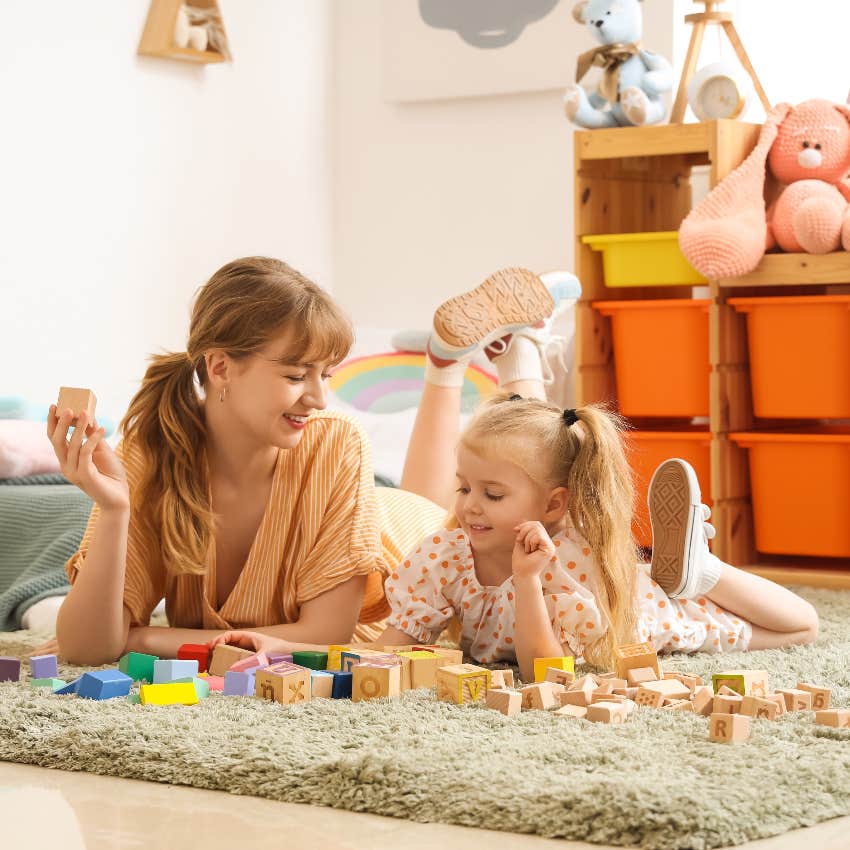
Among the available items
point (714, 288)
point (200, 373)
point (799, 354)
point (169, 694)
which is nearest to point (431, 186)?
point (714, 288)

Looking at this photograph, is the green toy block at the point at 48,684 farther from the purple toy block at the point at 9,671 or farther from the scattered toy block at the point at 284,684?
the scattered toy block at the point at 284,684

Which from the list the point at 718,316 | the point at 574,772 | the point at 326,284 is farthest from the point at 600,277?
the point at 574,772

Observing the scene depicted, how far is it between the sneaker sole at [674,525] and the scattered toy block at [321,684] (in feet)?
1.49

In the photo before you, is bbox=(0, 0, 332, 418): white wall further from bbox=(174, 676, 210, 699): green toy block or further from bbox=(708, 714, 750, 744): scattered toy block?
bbox=(708, 714, 750, 744): scattered toy block

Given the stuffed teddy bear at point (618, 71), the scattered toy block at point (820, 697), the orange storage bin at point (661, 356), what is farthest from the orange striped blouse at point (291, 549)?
the stuffed teddy bear at point (618, 71)

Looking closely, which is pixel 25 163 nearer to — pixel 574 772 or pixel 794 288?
pixel 794 288

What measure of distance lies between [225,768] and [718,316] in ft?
5.96

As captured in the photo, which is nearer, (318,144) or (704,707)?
(704,707)

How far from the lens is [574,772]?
1.16 metres

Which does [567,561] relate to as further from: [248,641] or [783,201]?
[783,201]

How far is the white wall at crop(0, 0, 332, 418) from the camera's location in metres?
3.10

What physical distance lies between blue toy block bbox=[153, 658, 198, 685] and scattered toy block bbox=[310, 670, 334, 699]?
0.48ft

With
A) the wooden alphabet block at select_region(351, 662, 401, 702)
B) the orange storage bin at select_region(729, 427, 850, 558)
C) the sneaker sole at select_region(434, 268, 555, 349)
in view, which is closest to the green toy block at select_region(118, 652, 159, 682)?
the wooden alphabet block at select_region(351, 662, 401, 702)

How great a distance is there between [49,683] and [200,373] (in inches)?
18.1
